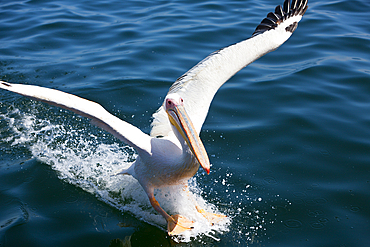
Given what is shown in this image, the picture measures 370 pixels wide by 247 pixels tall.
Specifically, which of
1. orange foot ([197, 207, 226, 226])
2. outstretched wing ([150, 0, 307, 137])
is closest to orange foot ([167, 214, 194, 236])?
orange foot ([197, 207, 226, 226])

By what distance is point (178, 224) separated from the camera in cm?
432

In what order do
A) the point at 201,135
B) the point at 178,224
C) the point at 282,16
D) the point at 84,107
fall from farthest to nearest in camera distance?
1. the point at 282,16
2. the point at 201,135
3. the point at 178,224
4. the point at 84,107

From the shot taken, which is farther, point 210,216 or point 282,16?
point 282,16

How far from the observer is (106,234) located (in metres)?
4.11

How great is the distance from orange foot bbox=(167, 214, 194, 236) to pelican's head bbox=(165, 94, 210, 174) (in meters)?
1.08

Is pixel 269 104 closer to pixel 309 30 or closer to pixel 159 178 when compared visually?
pixel 159 178

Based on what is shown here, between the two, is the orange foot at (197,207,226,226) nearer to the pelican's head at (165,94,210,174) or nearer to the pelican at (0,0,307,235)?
the pelican at (0,0,307,235)

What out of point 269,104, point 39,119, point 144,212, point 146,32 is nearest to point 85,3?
point 146,32

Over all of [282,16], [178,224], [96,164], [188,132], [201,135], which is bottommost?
[178,224]

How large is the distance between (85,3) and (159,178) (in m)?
9.79

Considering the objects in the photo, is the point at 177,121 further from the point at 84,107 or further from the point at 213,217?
the point at 213,217

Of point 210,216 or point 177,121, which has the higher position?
point 177,121

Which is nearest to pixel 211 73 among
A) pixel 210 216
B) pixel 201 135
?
pixel 201 135

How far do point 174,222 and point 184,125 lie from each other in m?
1.27
